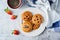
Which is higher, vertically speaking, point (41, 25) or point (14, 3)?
point (14, 3)

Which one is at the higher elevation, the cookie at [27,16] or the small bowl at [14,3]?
the small bowl at [14,3]

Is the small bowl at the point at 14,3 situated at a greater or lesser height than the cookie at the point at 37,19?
greater

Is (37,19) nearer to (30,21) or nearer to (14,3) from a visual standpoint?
(30,21)

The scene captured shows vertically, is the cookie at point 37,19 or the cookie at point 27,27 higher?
the cookie at point 37,19

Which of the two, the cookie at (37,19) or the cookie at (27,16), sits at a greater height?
the cookie at (27,16)

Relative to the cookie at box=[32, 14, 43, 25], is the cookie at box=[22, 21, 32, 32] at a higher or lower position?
lower

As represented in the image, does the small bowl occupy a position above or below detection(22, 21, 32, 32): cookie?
above

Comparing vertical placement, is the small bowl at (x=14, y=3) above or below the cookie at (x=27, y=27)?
above

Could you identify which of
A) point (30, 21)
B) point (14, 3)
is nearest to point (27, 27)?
point (30, 21)

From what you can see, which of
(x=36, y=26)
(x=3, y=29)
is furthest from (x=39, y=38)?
(x=3, y=29)
